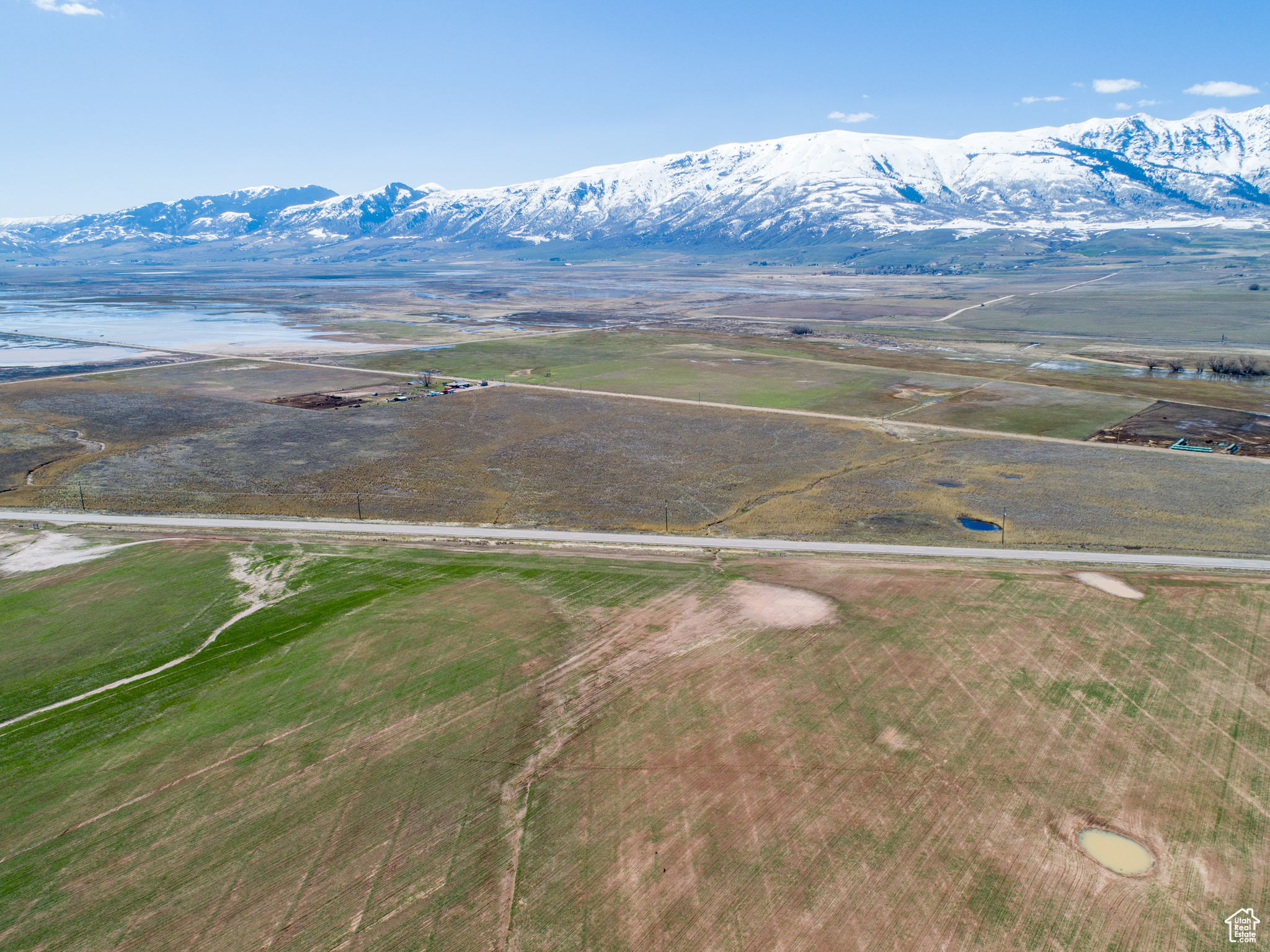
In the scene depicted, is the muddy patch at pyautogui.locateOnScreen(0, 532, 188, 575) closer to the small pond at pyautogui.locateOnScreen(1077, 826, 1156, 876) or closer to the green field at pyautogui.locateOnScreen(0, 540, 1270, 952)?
the green field at pyautogui.locateOnScreen(0, 540, 1270, 952)

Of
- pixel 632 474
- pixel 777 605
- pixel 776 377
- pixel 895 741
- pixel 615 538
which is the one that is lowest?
pixel 895 741

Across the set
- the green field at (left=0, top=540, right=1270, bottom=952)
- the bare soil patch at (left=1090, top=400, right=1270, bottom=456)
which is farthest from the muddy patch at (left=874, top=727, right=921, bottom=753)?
the bare soil patch at (left=1090, top=400, right=1270, bottom=456)

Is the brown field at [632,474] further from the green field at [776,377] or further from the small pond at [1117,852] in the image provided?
the small pond at [1117,852]

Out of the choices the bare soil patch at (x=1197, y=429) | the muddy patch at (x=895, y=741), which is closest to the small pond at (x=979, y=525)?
the muddy patch at (x=895, y=741)

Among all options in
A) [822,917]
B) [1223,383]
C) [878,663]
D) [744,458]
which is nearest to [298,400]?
[744,458]

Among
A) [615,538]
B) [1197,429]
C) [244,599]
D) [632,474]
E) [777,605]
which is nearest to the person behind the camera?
[777,605]

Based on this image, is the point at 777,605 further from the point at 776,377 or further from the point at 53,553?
the point at 776,377

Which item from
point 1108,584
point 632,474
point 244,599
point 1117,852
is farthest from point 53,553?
point 1108,584
